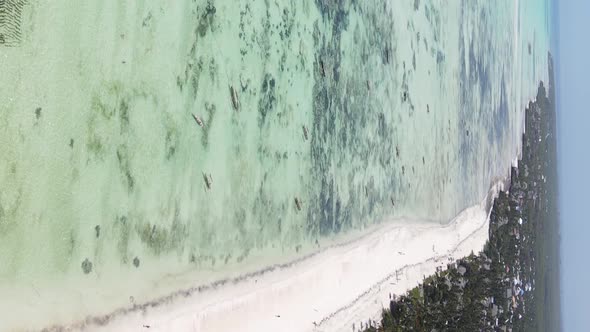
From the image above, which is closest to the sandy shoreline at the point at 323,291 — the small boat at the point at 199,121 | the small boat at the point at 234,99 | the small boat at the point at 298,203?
the small boat at the point at 298,203

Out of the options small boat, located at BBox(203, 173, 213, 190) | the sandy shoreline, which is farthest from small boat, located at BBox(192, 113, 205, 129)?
the sandy shoreline

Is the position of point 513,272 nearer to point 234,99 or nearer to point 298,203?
point 298,203

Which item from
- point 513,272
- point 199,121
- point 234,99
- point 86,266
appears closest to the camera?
point 86,266

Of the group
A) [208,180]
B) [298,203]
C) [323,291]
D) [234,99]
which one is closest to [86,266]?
[208,180]

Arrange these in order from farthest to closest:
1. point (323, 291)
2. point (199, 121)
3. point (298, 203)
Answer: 1. point (323, 291)
2. point (298, 203)
3. point (199, 121)

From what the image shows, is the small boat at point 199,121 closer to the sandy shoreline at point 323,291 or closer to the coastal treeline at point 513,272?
the sandy shoreline at point 323,291

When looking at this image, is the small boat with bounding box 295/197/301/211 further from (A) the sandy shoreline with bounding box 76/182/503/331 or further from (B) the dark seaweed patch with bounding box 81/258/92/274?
(B) the dark seaweed patch with bounding box 81/258/92/274
